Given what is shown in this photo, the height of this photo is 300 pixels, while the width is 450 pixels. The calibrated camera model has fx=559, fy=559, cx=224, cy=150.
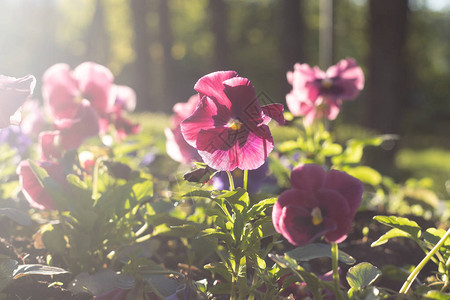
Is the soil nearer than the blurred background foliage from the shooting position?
Yes

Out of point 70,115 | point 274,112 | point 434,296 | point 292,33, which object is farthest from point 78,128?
point 292,33

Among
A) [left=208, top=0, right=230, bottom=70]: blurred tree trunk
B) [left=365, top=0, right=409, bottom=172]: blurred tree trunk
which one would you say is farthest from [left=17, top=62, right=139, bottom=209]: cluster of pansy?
[left=208, top=0, right=230, bottom=70]: blurred tree trunk

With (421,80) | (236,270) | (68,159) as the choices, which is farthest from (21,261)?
(421,80)

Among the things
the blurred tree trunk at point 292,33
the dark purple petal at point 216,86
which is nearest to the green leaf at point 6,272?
the dark purple petal at point 216,86

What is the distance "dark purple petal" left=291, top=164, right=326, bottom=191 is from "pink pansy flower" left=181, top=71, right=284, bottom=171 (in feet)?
0.40

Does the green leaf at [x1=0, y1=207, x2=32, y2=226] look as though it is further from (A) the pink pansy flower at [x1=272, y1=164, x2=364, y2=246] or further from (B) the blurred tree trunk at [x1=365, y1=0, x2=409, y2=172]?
(B) the blurred tree trunk at [x1=365, y1=0, x2=409, y2=172]

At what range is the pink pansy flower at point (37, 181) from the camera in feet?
5.44

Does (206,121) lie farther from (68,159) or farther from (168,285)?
(68,159)

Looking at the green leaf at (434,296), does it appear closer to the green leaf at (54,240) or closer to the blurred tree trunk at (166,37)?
the green leaf at (54,240)

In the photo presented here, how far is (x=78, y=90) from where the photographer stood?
6.61 ft

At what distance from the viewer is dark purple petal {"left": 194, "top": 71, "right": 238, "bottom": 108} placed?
1213 millimetres

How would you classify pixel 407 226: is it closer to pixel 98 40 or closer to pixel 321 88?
pixel 321 88

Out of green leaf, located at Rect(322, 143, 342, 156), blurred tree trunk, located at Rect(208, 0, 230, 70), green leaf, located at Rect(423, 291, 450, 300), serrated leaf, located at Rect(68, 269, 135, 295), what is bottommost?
blurred tree trunk, located at Rect(208, 0, 230, 70)

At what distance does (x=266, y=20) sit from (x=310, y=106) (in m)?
25.0
